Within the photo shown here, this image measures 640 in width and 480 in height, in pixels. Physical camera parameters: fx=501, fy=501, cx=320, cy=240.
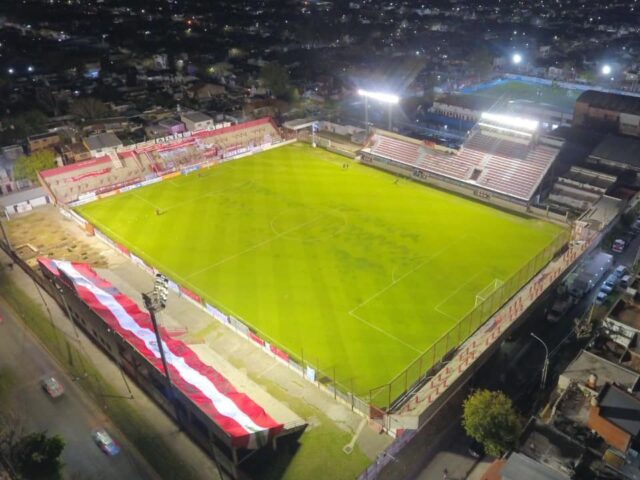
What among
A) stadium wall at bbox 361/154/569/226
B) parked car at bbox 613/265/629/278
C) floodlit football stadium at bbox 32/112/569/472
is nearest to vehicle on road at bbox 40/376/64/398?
floodlit football stadium at bbox 32/112/569/472

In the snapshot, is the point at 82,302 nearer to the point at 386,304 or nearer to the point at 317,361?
the point at 317,361

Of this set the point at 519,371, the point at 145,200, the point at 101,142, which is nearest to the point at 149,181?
the point at 145,200

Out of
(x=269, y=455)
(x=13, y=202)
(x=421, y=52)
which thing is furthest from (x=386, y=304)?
(x=421, y=52)

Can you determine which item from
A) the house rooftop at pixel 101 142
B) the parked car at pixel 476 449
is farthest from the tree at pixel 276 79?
the parked car at pixel 476 449

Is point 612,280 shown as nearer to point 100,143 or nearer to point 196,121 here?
point 196,121

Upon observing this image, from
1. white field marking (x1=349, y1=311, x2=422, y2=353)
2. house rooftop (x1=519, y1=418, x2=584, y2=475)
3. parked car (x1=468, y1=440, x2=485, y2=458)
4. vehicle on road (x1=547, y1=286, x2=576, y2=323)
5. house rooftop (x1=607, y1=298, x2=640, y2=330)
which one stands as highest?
house rooftop (x1=607, y1=298, x2=640, y2=330)

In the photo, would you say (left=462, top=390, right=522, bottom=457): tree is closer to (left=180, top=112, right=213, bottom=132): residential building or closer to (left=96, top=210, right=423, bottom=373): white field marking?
(left=96, top=210, right=423, bottom=373): white field marking

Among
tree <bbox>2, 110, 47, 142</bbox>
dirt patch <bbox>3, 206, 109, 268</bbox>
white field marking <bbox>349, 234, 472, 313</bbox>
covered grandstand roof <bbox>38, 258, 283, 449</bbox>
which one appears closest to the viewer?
covered grandstand roof <bbox>38, 258, 283, 449</bbox>

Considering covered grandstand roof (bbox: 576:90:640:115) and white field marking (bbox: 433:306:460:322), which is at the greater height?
covered grandstand roof (bbox: 576:90:640:115)
